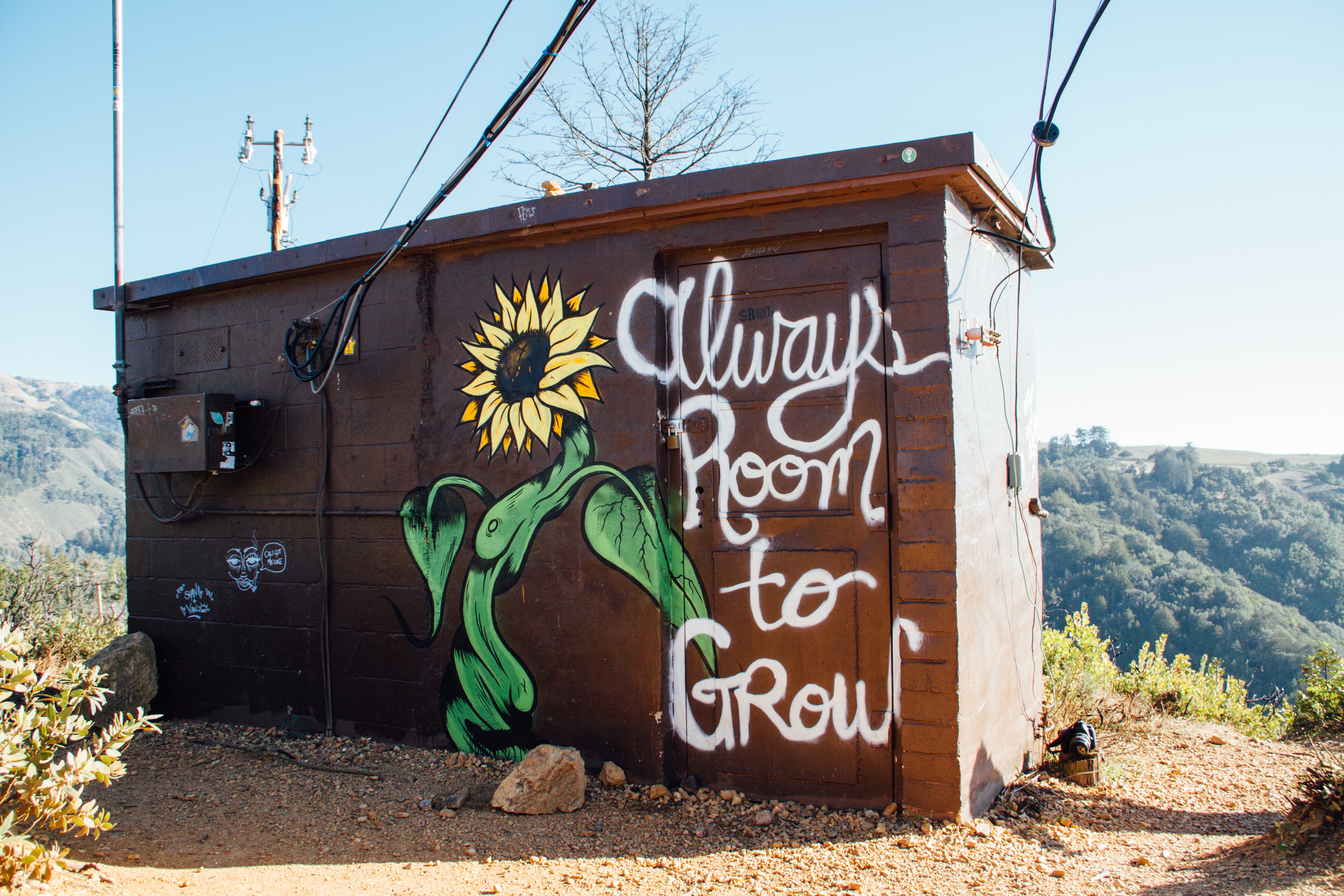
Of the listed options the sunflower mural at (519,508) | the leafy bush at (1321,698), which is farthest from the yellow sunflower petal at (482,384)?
the leafy bush at (1321,698)

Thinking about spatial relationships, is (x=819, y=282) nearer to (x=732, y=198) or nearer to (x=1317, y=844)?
(x=732, y=198)

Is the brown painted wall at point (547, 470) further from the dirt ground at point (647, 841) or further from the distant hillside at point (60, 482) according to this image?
the distant hillside at point (60, 482)

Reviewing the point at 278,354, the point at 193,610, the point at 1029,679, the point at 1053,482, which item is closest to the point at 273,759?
the point at 193,610

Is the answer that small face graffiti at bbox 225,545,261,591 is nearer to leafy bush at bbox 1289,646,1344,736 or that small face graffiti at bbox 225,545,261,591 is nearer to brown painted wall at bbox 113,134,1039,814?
brown painted wall at bbox 113,134,1039,814

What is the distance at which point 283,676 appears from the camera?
514 cm

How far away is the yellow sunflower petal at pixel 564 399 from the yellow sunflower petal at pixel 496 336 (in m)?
0.38

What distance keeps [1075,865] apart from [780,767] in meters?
1.24

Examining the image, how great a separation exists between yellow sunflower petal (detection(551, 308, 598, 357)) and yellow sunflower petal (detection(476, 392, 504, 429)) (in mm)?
414

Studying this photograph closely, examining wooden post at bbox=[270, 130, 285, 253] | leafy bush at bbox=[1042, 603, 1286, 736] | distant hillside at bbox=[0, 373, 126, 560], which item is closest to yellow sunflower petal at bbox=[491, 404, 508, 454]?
leafy bush at bbox=[1042, 603, 1286, 736]

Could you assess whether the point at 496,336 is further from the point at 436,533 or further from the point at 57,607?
the point at 57,607

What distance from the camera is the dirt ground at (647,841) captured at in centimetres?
310

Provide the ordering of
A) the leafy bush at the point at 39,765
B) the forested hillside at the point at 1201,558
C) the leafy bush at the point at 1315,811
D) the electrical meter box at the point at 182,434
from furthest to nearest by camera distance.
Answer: the forested hillside at the point at 1201,558, the electrical meter box at the point at 182,434, the leafy bush at the point at 1315,811, the leafy bush at the point at 39,765

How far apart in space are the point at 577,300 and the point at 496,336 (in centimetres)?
56

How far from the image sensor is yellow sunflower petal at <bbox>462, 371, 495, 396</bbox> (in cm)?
461
